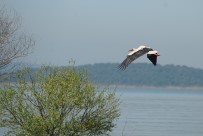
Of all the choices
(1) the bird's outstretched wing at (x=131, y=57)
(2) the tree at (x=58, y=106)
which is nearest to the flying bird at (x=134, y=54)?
(1) the bird's outstretched wing at (x=131, y=57)

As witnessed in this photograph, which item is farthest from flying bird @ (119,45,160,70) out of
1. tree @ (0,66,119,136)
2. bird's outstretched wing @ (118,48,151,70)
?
tree @ (0,66,119,136)

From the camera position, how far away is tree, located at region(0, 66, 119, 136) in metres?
34.2

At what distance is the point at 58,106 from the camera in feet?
113

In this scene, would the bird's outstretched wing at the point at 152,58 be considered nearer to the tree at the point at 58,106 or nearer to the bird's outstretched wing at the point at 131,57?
the bird's outstretched wing at the point at 131,57

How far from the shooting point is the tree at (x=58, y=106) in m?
34.2

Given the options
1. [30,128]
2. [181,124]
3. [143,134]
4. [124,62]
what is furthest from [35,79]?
[181,124]

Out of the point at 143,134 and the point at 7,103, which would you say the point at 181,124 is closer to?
the point at 143,134

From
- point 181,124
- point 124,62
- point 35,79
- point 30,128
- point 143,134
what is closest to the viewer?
point 124,62

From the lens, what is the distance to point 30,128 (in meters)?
33.8

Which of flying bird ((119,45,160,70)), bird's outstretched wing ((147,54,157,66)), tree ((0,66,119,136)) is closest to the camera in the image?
bird's outstretched wing ((147,54,157,66))

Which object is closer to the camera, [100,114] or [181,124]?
[100,114]

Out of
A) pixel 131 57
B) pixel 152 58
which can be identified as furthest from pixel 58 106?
pixel 152 58

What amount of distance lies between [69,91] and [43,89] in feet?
4.55

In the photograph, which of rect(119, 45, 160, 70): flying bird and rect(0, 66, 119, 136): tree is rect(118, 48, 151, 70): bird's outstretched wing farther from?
rect(0, 66, 119, 136): tree
